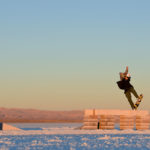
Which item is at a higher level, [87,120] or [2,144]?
[87,120]

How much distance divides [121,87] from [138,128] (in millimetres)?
3921

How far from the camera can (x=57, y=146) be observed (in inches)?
827

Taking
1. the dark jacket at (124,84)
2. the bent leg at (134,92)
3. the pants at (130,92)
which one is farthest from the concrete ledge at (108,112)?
the dark jacket at (124,84)

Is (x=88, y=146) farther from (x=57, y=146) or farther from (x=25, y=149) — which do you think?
(x=25, y=149)

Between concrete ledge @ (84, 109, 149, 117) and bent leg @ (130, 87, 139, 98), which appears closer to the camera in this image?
concrete ledge @ (84, 109, 149, 117)

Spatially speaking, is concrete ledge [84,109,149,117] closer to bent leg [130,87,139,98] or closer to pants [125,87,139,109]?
pants [125,87,139,109]

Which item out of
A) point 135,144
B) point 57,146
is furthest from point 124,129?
point 57,146

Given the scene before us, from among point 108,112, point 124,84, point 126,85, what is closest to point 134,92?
point 126,85

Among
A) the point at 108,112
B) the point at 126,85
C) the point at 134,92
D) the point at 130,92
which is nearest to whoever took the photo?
the point at 108,112

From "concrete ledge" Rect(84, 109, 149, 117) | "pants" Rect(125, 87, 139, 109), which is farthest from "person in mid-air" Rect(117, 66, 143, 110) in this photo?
"concrete ledge" Rect(84, 109, 149, 117)

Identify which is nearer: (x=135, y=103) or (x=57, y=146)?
(x=57, y=146)

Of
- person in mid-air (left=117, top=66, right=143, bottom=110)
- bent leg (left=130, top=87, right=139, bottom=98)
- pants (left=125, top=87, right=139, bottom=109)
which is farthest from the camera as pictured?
bent leg (left=130, top=87, right=139, bottom=98)

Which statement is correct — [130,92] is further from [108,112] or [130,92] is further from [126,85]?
[108,112]

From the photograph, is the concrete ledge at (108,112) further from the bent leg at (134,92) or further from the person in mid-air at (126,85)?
the bent leg at (134,92)
